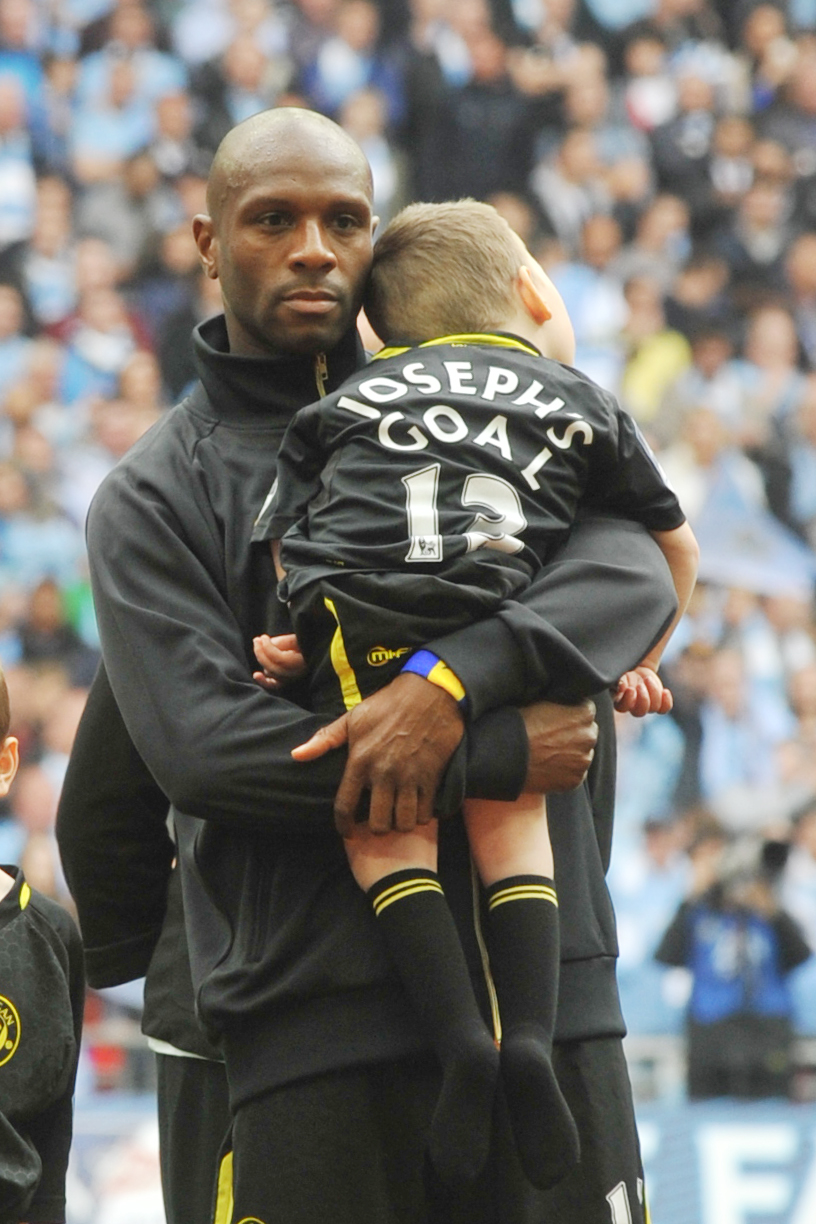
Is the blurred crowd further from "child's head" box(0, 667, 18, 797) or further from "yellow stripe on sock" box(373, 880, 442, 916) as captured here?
"yellow stripe on sock" box(373, 880, 442, 916)

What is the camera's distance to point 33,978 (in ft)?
7.78

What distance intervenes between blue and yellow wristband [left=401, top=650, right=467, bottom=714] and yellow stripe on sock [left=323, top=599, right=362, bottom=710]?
0.08 meters

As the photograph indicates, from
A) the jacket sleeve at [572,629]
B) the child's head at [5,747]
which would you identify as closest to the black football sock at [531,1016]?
the jacket sleeve at [572,629]

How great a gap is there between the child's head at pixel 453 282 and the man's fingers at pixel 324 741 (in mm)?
542

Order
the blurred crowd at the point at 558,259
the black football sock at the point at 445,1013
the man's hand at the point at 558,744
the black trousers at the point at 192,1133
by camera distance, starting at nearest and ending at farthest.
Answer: the black football sock at the point at 445,1013
the man's hand at the point at 558,744
the black trousers at the point at 192,1133
the blurred crowd at the point at 558,259

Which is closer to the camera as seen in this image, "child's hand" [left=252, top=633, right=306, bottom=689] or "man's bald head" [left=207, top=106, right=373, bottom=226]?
"child's hand" [left=252, top=633, right=306, bottom=689]

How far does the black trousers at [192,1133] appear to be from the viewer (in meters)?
2.44

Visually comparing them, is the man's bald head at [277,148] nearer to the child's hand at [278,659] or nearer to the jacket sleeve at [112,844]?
the child's hand at [278,659]

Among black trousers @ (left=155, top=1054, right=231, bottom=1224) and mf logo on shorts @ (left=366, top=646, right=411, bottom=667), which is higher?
mf logo on shorts @ (left=366, top=646, right=411, bottom=667)

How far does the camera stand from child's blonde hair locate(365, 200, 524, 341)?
2.29 meters

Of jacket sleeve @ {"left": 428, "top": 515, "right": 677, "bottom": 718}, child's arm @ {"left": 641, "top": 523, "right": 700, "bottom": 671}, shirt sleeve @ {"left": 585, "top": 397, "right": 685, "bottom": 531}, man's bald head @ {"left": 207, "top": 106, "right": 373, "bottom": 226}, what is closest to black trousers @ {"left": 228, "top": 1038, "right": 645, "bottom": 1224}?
jacket sleeve @ {"left": 428, "top": 515, "right": 677, "bottom": 718}

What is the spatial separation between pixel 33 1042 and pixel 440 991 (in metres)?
0.65

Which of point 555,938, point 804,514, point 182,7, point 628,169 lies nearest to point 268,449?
point 555,938

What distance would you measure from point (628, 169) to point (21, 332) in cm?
339
